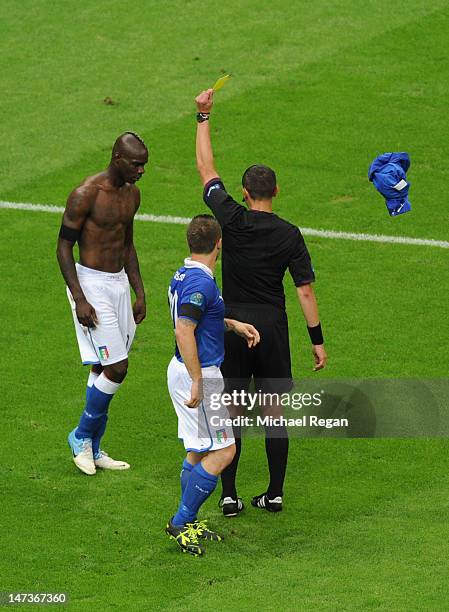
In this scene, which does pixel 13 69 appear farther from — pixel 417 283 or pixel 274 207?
pixel 417 283

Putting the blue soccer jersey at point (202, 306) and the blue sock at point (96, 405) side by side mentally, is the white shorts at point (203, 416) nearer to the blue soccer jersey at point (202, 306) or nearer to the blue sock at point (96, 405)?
the blue soccer jersey at point (202, 306)

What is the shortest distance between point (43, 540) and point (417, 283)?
6.34 m

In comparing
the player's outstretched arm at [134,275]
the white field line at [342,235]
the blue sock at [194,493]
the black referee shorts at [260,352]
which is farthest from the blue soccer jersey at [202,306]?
the white field line at [342,235]

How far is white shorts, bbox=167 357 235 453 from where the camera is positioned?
32.6 ft

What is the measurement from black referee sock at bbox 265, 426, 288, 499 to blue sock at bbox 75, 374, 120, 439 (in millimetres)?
1313

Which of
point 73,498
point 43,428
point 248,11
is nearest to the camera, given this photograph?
point 73,498

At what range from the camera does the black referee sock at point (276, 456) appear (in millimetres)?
10758

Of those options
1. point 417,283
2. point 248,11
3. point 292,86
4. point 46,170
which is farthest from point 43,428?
point 248,11

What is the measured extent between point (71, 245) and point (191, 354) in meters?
1.92

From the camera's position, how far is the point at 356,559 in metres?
9.74

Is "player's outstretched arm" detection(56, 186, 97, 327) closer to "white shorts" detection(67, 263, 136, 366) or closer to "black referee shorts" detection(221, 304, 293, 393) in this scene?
"white shorts" detection(67, 263, 136, 366)

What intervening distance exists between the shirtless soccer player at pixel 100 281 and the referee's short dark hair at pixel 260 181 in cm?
92

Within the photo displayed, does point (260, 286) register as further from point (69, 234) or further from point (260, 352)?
point (69, 234)

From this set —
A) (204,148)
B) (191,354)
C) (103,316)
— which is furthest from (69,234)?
(191,354)
